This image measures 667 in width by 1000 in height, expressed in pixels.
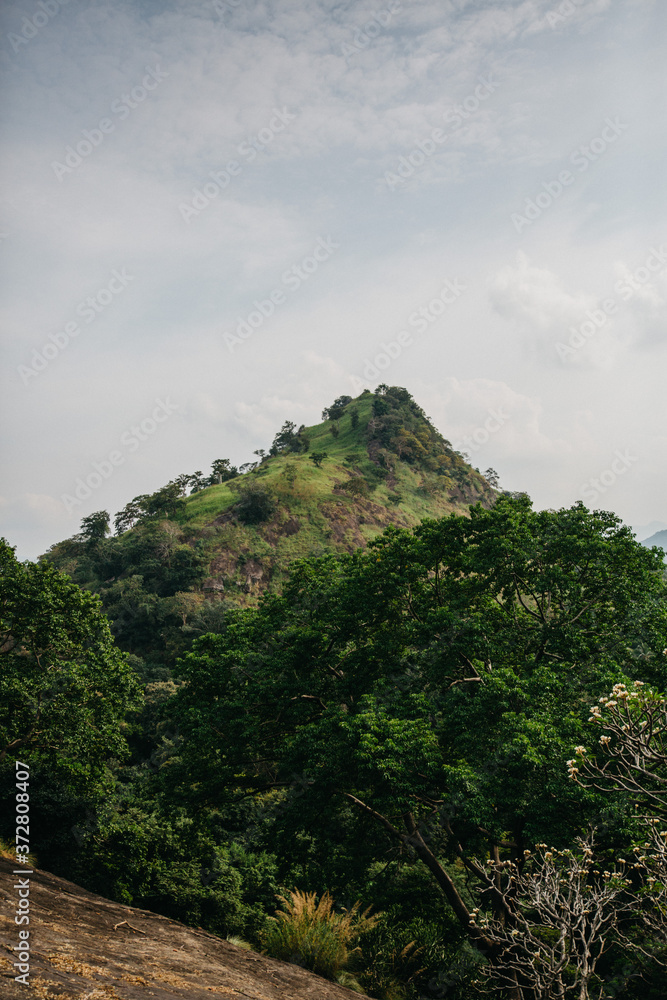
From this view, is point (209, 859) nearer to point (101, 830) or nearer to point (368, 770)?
point (101, 830)

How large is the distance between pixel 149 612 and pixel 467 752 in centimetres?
5117

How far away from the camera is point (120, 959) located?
7082 mm

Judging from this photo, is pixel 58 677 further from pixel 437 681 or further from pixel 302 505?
pixel 302 505

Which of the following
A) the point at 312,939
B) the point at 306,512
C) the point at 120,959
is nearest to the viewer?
the point at 120,959

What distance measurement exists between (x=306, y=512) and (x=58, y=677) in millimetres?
64822

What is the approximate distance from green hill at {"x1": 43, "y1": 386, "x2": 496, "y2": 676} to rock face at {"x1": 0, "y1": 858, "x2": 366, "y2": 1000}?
4289 centimetres

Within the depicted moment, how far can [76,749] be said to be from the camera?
17234 millimetres

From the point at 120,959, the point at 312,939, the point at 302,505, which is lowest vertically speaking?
the point at 312,939

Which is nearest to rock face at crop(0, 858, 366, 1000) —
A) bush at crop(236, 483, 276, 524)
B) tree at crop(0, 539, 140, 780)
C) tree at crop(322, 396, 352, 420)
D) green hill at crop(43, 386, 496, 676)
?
tree at crop(0, 539, 140, 780)

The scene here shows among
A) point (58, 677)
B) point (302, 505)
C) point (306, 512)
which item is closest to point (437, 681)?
point (58, 677)

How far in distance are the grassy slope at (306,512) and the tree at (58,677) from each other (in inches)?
1735

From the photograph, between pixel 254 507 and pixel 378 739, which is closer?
pixel 378 739

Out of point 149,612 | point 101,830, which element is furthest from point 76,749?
point 149,612

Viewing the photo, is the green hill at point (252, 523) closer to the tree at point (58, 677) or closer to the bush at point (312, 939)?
the tree at point (58, 677)
